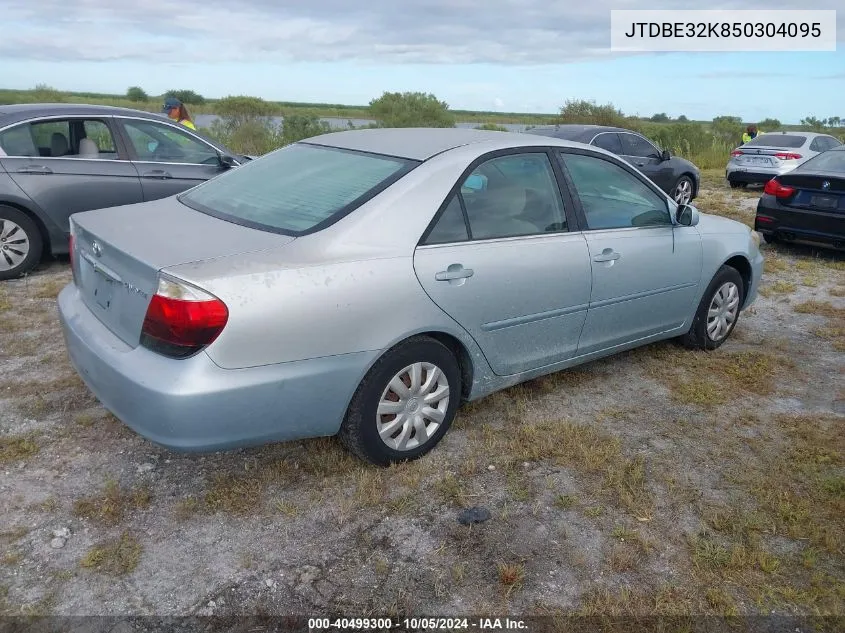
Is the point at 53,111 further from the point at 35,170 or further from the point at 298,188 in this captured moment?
the point at 298,188

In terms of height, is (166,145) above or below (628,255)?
above

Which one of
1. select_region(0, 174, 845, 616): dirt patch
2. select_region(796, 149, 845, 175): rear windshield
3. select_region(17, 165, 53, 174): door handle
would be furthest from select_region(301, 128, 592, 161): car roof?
select_region(796, 149, 845, 175): rear windshield

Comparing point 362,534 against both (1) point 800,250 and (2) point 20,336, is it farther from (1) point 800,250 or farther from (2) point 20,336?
(1) point 800,250

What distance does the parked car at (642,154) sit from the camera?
39.3 ft

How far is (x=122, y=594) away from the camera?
265 centimetres

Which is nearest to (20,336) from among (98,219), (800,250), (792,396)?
(98,219)

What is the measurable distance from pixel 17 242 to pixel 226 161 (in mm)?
2169

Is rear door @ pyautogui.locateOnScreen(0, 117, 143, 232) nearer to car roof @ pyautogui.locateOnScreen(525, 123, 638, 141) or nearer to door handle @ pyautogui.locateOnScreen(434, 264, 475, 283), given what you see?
door handle @ pyautogui.locateOnScreen(434, 264, 475, 283)

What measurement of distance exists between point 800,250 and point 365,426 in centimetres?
802

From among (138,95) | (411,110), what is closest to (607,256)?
(411,110)

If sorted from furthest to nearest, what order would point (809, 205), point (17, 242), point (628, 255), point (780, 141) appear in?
point (780, 141) → point (809, 205) → point (17, 242) → point (628, 255)

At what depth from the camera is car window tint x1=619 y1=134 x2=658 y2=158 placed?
12523mm

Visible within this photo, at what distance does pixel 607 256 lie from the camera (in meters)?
4.20

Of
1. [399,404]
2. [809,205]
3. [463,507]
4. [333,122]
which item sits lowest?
[463,507]
